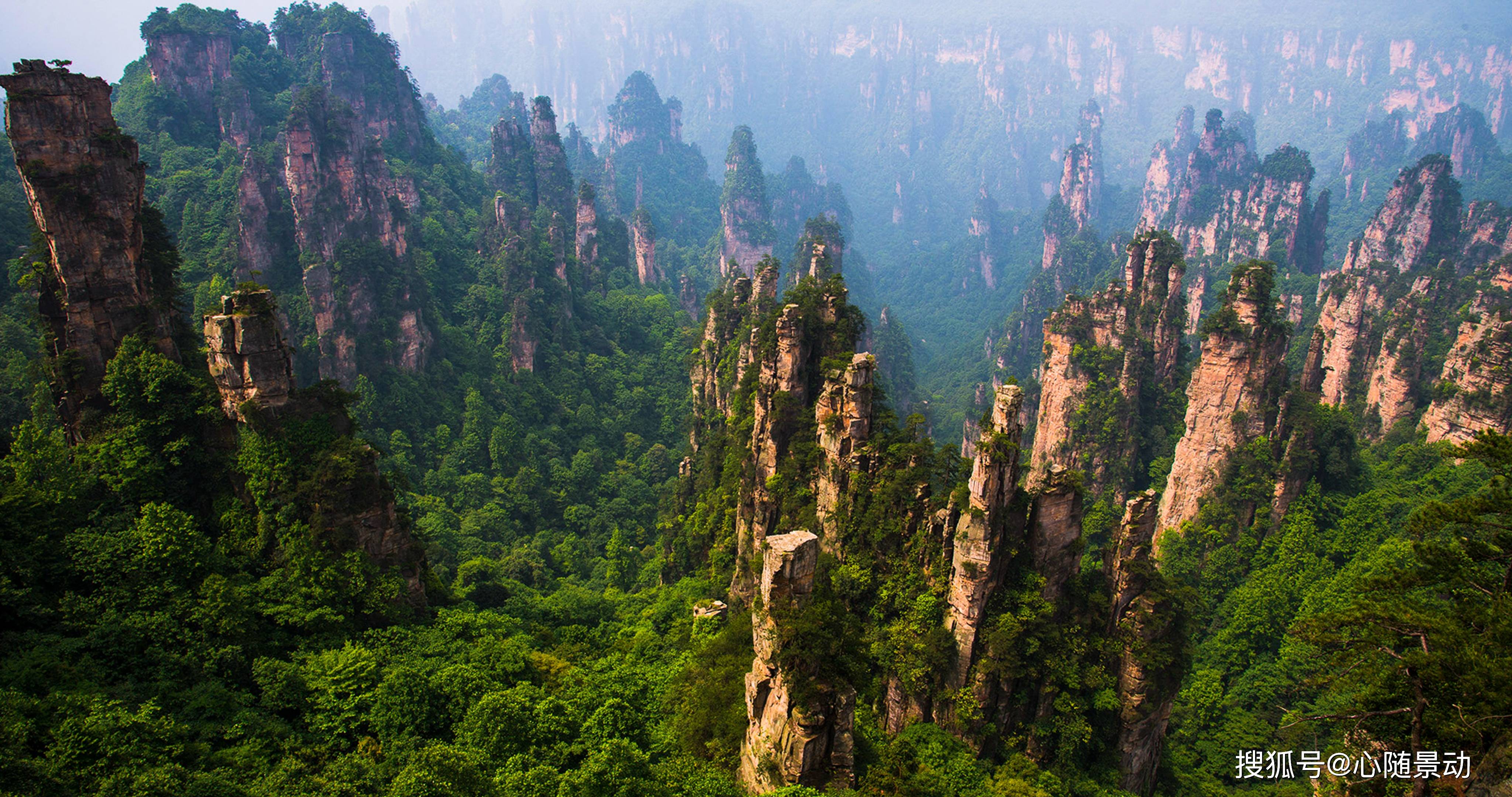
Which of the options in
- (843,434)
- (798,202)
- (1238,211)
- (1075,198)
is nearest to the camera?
(843,434)

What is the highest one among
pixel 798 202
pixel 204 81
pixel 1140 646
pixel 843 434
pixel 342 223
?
pixel 798 202

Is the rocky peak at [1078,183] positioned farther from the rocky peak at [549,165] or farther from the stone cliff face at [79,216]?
the stone cliff face at [79,216]

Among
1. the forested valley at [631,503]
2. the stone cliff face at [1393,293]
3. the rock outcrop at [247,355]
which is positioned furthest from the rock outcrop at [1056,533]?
the stone cliff face at [1393,293]

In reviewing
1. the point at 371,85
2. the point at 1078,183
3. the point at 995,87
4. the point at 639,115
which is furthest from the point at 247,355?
the point at 995,87

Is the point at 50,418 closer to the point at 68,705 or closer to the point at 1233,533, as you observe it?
the point at 68,705

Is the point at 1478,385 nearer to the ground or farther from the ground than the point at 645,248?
nearer to the ground

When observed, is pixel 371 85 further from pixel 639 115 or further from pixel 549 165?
pixel 639 115
